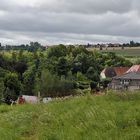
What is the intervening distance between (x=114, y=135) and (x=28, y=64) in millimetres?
102548

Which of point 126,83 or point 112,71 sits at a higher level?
point 126,83

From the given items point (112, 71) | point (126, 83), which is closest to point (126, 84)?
point (126, 83)

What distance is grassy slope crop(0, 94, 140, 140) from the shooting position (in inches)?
286

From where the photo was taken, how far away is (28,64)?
358ft

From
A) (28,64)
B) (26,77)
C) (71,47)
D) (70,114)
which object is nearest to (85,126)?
(70,114)

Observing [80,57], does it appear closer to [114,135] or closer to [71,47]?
[71,47]

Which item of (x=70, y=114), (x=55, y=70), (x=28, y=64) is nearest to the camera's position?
(x=70, y=114)

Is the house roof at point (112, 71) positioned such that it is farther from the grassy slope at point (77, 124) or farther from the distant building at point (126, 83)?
the grassy slope at point (77, 124)

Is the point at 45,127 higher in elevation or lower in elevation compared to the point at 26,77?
higher

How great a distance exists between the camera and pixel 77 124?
8.30 meters

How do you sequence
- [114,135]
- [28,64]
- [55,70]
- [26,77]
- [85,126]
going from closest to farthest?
[114,135] < [85,126] < [26,77] < [55,70] < [28,64]

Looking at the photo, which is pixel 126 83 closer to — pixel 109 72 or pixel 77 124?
pixel 77 124

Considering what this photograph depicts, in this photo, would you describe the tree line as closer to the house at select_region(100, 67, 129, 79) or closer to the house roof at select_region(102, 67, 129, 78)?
the house at select_region(100, 67, 129, 79)

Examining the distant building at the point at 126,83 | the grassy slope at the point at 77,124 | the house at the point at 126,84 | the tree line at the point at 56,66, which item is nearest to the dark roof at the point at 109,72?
the tree line at the point at 56,66
